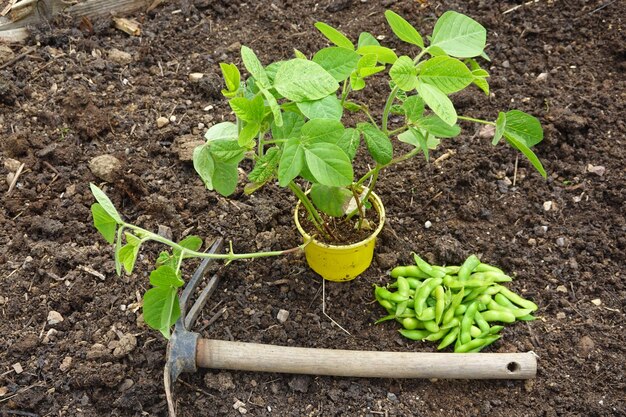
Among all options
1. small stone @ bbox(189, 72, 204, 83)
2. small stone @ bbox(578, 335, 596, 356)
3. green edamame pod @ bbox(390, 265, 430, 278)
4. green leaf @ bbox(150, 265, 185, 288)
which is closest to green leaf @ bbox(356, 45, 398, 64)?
green leaf @ bbox(150, 265, 185, 288)

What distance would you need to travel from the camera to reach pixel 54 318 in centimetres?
228

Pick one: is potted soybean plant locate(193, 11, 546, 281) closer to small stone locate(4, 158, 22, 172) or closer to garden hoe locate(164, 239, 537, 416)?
garden hoe locate(164, 239, 537, 416)

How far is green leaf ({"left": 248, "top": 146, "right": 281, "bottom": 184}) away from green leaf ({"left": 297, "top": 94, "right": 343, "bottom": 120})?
18 centimetres

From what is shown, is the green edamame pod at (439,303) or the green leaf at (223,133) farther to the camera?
the green edamame pod at (439,303)

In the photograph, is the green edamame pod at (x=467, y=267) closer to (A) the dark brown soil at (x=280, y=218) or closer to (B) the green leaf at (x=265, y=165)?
(A) the dark brown soil at (x=280, y=218)

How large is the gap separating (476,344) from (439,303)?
0.19 meters

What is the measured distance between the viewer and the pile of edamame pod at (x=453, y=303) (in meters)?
2.25

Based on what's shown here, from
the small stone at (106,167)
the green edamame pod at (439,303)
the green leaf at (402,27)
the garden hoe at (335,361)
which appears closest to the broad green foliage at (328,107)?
the green leaf at (402,27)

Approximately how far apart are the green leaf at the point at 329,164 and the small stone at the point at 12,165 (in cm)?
162

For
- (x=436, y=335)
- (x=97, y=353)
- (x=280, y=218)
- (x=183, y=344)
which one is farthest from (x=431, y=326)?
(x=97, y=353)

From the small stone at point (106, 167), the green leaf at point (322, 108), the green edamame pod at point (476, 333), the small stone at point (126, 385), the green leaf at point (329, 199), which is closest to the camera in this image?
the green leaf at point (322, 108)

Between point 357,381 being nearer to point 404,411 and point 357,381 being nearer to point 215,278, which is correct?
point 404,411

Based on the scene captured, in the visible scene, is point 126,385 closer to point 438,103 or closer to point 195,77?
point 438,103

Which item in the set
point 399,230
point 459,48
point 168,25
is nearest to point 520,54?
point 399,230
